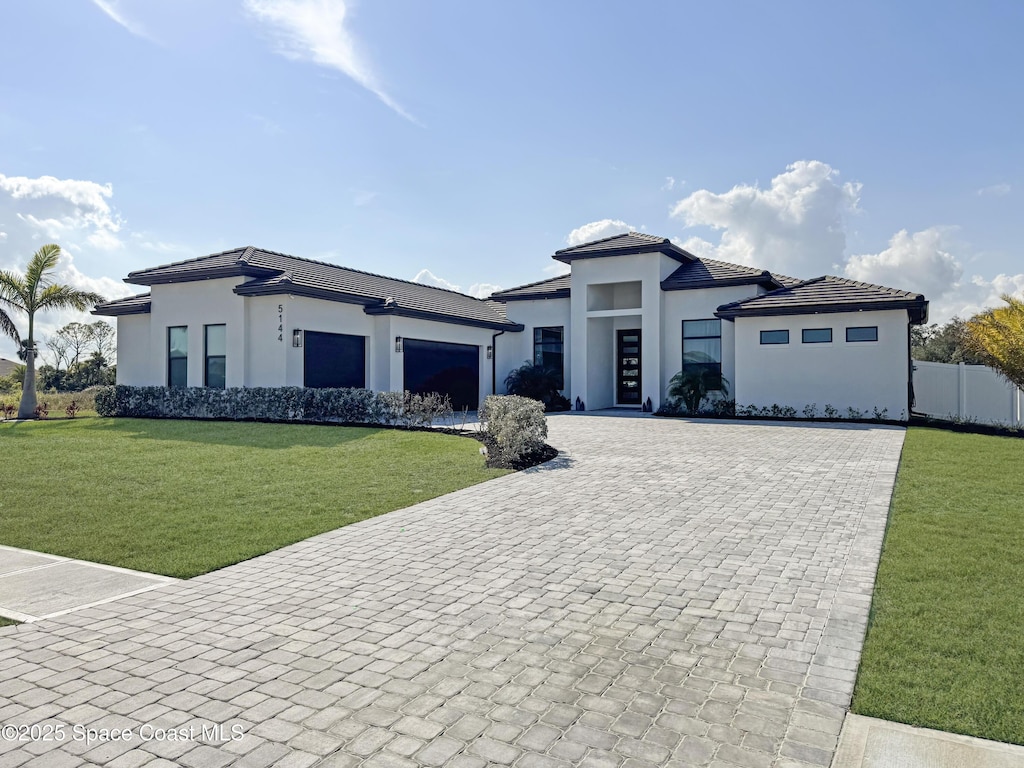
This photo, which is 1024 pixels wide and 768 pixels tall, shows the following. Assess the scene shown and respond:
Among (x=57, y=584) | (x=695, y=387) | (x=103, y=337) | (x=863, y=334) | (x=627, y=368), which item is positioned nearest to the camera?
(x=57, y=584)

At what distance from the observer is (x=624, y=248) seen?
891 inches

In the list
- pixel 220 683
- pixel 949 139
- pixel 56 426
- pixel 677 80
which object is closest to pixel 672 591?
pixel 220 683

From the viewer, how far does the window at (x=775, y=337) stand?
1994 centimetres

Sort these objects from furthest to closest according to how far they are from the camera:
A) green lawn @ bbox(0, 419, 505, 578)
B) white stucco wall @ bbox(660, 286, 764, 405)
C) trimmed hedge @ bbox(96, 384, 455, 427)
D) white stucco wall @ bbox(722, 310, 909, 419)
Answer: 1. white stucco wall @ bbox(660, 286, 764, 405)
2. white stucco wall @ bbox(722, 310, 909, 419)
3. trimmed hedge @ bbox(96, 384, 455, 427)
4. green lawn @ bbox(0, 419, 505, 578)

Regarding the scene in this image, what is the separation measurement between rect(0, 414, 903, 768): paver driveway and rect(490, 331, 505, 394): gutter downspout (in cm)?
1740

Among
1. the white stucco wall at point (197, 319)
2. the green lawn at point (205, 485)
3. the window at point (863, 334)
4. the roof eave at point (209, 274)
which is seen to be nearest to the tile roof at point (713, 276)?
the window at point (863, 334)

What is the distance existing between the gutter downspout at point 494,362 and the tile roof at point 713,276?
6.55 metres

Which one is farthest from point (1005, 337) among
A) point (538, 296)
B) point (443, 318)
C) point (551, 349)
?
point (443, 318)

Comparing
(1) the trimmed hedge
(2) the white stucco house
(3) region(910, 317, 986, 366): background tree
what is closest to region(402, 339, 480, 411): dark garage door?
(2) the white stucco house

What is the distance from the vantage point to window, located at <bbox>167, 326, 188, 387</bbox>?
20375 millimetres

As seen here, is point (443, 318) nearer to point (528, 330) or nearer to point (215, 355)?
point (528, 330)

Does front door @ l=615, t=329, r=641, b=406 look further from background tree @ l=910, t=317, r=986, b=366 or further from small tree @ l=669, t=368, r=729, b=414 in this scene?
background tree @ l=910, t=317, r=986, b=366

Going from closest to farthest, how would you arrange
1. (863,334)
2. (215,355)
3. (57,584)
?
(57,584) < (863,334) < (215,355)

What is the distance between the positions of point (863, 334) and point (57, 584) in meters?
19.3
